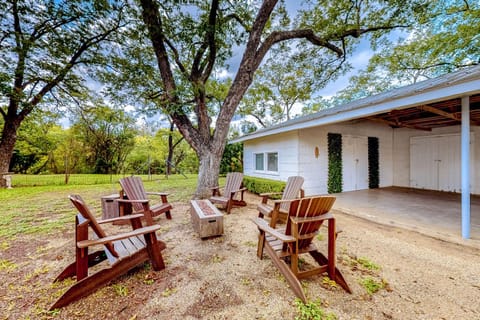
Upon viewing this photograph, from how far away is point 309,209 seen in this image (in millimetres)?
1758

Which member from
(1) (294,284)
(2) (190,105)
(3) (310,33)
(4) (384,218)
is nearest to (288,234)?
(1) (294,284)

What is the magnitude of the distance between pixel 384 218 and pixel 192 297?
4.03 m

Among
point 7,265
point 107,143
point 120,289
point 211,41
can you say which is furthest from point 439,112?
point 107,143

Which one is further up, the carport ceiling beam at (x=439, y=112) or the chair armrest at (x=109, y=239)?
the carport ceiling beam at (x=439, y=112)

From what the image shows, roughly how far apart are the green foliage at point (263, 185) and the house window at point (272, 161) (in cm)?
67

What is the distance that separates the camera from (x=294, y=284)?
1738 millimetres

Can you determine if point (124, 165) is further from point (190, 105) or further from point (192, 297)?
point (192, 297)

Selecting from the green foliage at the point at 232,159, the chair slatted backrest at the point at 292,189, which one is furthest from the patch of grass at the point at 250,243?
the green foliage at the point at 232,159

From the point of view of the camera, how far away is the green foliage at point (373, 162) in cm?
693

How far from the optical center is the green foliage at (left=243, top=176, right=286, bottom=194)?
5687mm

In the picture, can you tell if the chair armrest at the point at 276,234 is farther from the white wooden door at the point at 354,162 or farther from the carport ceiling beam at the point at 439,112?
the white wooden door at the point at 354,162

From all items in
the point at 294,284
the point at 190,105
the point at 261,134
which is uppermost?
the point at 190,105

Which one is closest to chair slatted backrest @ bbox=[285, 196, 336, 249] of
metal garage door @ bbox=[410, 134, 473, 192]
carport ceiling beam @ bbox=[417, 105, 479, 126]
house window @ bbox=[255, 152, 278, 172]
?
carport ceiling beam @ bbox=[417, 105, 479, 126]

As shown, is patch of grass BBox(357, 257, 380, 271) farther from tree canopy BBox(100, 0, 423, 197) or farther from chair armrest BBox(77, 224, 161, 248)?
tree canopy BBox(100, 0, 423, 197)
